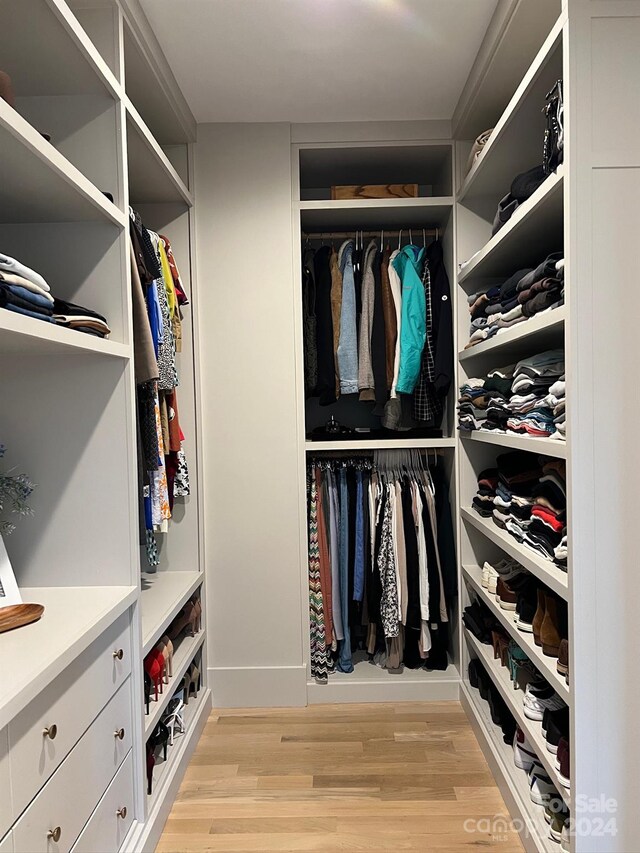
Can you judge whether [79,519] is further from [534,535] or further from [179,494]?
[534,535]

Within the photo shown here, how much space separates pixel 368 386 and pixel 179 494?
930mm

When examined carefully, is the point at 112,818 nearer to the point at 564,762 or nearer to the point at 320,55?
the point at 564,762

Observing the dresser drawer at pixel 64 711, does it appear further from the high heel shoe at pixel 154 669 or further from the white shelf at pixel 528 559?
the white shelf at pixel 528 559

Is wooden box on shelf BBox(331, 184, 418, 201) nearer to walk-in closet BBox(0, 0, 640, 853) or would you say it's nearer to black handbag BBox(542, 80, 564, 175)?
walk-in closet BBox(0, 0, 640, 853)

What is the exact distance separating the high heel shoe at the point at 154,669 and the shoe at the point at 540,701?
1168 mm

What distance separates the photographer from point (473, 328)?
2537 millimetres

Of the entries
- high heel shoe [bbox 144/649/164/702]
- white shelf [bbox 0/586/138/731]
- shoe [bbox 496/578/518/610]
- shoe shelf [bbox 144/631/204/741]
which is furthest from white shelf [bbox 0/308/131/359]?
shoe [bbox 496/578/518/610]

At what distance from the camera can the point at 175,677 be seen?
2139 millimetres

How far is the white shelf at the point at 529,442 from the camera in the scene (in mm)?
1524

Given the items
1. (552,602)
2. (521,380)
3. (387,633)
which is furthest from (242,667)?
(521,380)

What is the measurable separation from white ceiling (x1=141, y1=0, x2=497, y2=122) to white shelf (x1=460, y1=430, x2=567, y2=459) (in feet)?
4.31

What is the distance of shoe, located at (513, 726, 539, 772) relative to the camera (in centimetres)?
191

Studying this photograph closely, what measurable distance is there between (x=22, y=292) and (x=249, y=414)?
1.44 m

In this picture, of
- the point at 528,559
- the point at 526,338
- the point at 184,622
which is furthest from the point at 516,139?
the point at 184,622
